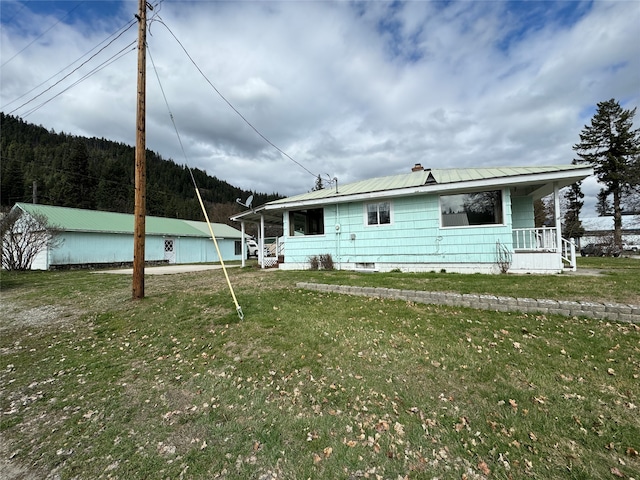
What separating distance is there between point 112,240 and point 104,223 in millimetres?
1682

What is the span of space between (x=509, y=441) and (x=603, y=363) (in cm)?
217

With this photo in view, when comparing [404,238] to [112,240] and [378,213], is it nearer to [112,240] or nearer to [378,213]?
[378,213]

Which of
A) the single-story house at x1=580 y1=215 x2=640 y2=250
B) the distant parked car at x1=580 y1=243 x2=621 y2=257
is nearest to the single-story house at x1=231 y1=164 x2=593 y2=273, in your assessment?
the distant parked car at x1=580 y1=243 x2=621 y2=257

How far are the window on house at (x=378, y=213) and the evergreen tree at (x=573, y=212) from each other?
31.1 metres

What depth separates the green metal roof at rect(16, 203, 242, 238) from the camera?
67.2ft

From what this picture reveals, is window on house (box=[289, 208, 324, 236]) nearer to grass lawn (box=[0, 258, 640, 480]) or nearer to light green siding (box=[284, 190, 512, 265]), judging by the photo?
light green siding (box=[284, 190, 512, 265])

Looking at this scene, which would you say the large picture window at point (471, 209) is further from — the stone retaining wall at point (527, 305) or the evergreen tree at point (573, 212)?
the evergreen tree at point (573, 212)

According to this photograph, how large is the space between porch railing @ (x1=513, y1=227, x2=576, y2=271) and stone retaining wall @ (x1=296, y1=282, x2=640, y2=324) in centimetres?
501

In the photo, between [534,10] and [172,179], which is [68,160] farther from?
[534,10]

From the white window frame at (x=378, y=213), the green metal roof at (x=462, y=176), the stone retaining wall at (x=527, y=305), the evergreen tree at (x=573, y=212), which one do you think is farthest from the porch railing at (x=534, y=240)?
the evergreen tree at (x=573, y=212)

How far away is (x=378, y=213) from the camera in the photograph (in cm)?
1201

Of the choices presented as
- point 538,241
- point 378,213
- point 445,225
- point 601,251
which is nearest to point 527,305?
point 445,225

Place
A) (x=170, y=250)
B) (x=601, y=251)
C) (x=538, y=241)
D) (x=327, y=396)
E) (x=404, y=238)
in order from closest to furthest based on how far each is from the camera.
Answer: (x=327, y=396) < (x=538, y=241) < (x=404, y=238) < (x=601, y=251) < (x=170, y=250)

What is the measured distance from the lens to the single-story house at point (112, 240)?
2008 centimetres
